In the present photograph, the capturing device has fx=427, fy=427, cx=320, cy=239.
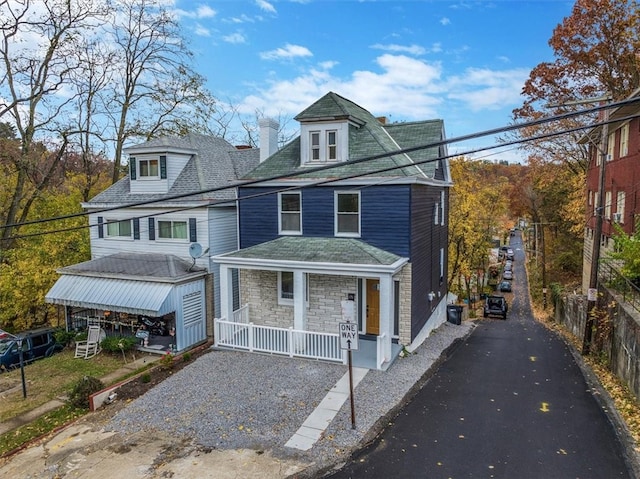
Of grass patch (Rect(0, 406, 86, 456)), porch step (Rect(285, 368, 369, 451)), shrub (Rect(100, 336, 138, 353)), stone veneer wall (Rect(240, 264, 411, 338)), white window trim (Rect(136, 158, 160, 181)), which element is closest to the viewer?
porch step (Rect(285, 368, 369, 451))

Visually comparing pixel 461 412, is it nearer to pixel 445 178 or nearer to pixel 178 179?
pixel 445 178

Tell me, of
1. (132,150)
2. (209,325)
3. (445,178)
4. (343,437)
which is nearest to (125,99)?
(132,150)

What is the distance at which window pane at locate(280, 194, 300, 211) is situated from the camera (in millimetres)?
16172

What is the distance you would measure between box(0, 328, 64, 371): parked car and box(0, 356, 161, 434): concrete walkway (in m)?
3.33

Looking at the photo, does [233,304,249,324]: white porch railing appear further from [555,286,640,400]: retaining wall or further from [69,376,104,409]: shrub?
[555,286,640,400]: retaining wall

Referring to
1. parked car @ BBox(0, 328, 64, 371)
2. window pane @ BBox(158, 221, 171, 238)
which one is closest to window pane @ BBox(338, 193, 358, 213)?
window pane @ BBox(158, 221, 171, 238)

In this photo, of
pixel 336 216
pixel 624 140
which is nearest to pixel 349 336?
pixel 336 216

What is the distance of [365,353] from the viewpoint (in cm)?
1392

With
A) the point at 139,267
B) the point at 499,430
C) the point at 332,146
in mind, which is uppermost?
the point at 332,146

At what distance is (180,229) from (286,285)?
200 inches

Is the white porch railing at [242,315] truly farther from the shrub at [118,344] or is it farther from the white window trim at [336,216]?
the white window trim at [336,216]

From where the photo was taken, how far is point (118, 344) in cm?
1556

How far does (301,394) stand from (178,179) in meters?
11.4

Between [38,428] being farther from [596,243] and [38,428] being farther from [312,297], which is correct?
[596,243]
